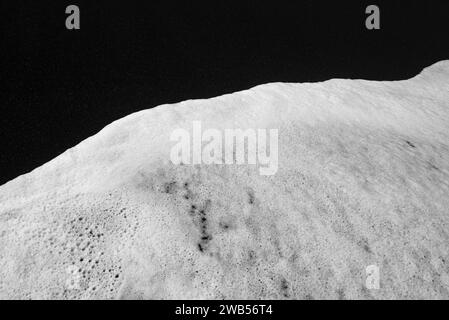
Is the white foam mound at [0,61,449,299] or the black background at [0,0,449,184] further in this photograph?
the black background at [0,0,449,184]

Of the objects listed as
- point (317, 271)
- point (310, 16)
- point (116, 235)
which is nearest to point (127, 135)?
point (116, 235)

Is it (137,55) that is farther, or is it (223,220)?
(137,55)

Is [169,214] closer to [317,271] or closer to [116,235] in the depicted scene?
[116,235]

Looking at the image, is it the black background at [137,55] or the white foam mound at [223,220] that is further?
the black background at [137,55]

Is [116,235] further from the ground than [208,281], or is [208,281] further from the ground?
[116,235]
